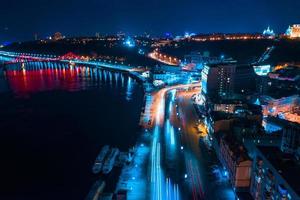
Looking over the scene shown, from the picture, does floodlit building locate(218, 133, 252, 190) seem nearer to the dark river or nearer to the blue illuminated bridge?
the dark river

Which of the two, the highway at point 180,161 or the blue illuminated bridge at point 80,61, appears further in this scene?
the blue illuminated bridge at point 80,61

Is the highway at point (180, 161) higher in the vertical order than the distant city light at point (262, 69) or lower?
lower

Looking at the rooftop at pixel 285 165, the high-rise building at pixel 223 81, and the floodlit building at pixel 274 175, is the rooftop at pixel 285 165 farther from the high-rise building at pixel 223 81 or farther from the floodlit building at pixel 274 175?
the high-rise building at pixel 223 81

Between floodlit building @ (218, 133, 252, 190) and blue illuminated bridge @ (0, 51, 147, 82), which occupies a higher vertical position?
blue illuminated bridge @ (0, 51, 147, 82)

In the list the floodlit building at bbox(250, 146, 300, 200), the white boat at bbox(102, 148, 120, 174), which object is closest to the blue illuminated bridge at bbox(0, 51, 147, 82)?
the white boat at bbox(102, 148, 120, 174)

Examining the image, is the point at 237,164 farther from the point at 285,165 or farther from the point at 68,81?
the point at 68,81

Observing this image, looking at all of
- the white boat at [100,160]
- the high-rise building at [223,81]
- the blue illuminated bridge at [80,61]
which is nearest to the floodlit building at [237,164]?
the white boat at [100,160]
